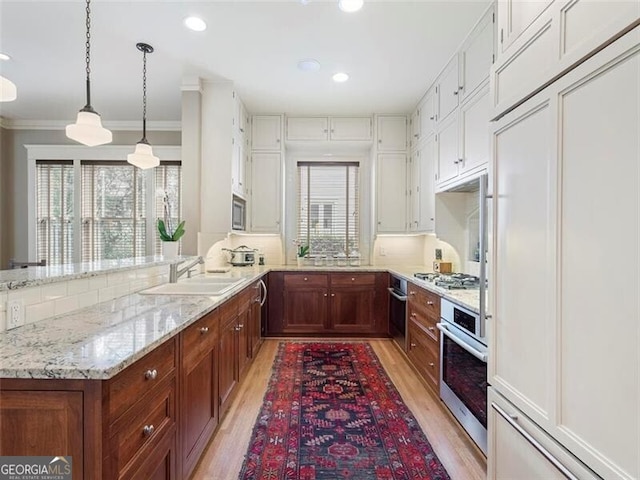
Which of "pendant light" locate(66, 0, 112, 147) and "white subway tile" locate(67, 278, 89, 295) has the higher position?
"pendant light" locate(66, 0, 112, 147)

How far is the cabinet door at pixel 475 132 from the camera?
7.41 feet

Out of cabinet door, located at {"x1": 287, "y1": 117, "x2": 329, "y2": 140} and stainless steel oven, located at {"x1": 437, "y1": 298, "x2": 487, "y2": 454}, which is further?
cabinet door, located at {"x1": 287, "y1": 117, "x2": 329, "y2": 140}

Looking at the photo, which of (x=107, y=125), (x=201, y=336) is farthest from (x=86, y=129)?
(x=107, y=125)

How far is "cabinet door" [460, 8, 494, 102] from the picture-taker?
2242 mm

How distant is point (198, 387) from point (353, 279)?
2.54m

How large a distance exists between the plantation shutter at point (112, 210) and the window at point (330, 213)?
2393 mm

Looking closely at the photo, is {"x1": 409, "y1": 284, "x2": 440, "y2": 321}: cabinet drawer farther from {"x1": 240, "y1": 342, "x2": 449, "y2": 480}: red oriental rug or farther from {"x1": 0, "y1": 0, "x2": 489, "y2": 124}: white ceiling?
{"x1": 0, "y1": 0, "x2": 489, "y2": 124}: white ceiling

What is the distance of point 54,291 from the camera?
148 cm

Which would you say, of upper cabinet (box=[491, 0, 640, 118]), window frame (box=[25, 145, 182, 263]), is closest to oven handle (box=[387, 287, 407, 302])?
upper cabinet (box=[491, 0, 640, 118])

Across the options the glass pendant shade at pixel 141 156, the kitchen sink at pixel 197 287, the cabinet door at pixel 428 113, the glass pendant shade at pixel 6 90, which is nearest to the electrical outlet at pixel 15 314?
the kitchen sink at pixel 197 287

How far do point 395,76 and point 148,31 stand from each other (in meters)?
2.22

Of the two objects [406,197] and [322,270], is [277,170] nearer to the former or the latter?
[322,270]

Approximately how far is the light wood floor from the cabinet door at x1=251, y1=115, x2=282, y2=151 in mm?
2703

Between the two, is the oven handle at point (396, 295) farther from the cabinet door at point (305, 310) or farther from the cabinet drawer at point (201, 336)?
the cabinet drawer at point (201, 336)
